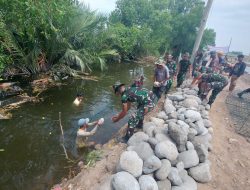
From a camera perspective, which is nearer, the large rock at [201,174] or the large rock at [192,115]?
the large rock at [201,174]

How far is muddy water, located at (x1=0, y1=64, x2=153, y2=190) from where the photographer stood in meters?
4.67

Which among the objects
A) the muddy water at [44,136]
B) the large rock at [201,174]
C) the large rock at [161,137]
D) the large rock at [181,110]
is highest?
the large rock at [161,137]

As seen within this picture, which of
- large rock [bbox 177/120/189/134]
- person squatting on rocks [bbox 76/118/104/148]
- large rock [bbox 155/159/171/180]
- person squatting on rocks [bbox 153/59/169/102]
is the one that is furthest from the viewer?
person squatting on rocks [bbox 153/59/169/102]

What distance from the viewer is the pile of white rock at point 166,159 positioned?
3.73 metres

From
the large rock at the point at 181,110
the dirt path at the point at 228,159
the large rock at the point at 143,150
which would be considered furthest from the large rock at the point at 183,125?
the large rock at the point at 143,150

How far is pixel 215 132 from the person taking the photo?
635 cm

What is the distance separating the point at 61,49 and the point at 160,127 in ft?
28.0

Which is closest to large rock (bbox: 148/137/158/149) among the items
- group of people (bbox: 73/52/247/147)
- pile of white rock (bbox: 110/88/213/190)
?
pile of white rock (bbox: 110/88/213/190)

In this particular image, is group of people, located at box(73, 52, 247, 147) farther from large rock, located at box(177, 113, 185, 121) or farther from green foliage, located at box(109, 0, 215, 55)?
green foliage, located at box(109, 0, 215, 55)

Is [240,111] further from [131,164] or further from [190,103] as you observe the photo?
[131,164]

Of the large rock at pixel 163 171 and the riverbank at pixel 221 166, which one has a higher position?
the large rock at pixel 163 171

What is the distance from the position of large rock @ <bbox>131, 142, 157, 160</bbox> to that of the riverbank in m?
0.51

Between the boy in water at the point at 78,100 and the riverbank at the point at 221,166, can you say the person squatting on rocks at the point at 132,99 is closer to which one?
the riverbank at the point at 221,166

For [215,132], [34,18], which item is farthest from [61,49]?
[215,132]
